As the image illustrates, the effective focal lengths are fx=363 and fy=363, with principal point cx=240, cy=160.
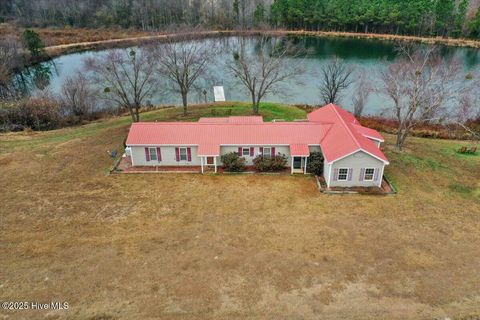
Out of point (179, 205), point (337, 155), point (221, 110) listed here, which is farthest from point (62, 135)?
point (337, 155)

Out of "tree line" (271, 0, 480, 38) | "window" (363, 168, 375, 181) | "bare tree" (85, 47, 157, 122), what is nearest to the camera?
"window" (363, 168, 375, 181)

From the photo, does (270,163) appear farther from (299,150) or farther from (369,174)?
(369,174)

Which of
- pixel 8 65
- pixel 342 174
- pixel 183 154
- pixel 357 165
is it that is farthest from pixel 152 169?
pixel 8 65

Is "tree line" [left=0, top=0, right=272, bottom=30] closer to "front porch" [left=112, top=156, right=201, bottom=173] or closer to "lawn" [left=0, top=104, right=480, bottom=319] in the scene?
"front porch" [left=112, top=156, right=201, bottom=173]

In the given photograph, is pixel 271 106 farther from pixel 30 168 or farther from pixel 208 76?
pixel 30 168

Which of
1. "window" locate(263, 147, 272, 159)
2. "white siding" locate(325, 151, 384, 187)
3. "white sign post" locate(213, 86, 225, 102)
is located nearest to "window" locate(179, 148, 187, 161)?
"window" locate(263, 147, 272, 159)

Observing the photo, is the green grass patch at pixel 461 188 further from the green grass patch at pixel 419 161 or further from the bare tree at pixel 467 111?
the bare tree at pixel 467 111
